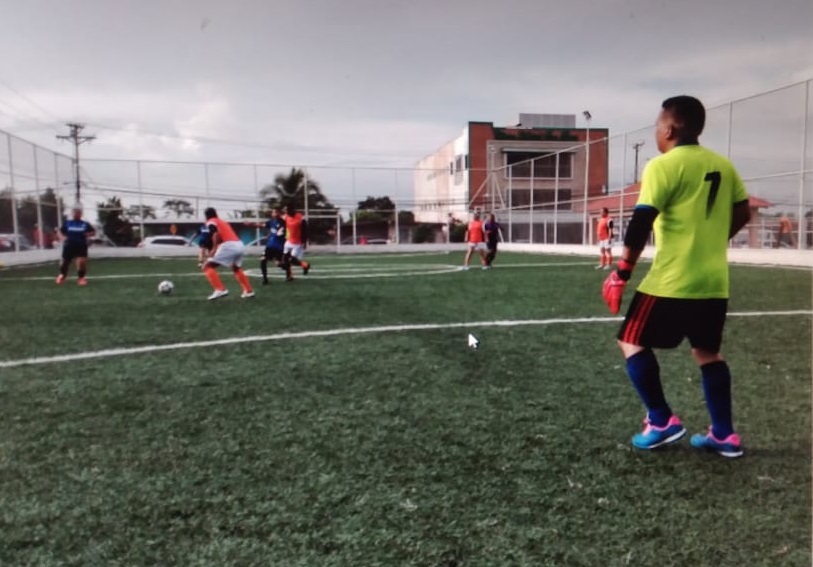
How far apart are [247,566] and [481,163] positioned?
42.3 m

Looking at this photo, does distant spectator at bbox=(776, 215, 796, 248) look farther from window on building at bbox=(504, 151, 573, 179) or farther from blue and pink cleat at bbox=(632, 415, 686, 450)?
blue and pink cleat at bbox=(632, 415, 686, 450)

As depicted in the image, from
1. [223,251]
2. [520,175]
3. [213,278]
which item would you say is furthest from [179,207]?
[213,278]

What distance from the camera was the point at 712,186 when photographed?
10.3 ft

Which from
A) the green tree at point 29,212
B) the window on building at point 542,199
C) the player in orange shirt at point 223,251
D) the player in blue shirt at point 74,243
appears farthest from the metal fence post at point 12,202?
the window on building at point 542,199

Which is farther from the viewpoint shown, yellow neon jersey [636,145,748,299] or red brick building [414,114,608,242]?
red brick building [414,114,608,242]

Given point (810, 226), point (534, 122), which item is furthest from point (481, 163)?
point (810, 226)

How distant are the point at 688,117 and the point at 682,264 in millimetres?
733

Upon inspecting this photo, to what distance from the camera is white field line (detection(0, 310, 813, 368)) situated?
18.8ft

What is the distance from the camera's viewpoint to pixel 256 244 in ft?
123

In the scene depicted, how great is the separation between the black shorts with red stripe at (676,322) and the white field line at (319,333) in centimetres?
395

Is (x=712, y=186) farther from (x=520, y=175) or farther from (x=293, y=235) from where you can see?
(x=520, y=175)

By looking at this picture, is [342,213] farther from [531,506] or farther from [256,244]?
[531,506]

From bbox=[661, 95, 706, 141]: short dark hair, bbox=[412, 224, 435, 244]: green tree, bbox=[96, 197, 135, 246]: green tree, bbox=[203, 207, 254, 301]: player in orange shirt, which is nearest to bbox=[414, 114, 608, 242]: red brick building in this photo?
bbox=[412, 224, 435, 244]: green tree

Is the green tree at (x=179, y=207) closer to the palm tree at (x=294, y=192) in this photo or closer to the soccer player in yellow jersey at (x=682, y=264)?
the palm tree at (x=294, y=192)
